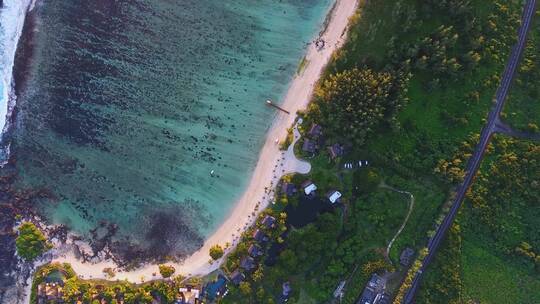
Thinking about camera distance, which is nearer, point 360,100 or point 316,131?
point 360,100

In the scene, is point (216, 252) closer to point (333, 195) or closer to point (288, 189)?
point (288, 189)

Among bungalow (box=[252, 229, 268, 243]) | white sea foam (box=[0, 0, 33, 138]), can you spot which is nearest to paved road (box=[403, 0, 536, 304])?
bungalow (box=[252, 229, 268, 243])

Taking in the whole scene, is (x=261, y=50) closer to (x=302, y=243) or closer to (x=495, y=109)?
(x=302, y=243)

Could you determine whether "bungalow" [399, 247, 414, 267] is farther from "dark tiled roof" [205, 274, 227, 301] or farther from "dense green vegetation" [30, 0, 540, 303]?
"dark tiled roof" [205, 274, 227, 301]

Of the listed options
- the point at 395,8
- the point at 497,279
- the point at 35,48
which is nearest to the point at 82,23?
Answer: the point at 35,48

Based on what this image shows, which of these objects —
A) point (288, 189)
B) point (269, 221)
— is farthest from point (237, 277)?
point (288, 189)

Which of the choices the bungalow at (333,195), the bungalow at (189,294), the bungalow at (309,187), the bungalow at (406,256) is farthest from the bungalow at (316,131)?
the bungalow at (189,294)
